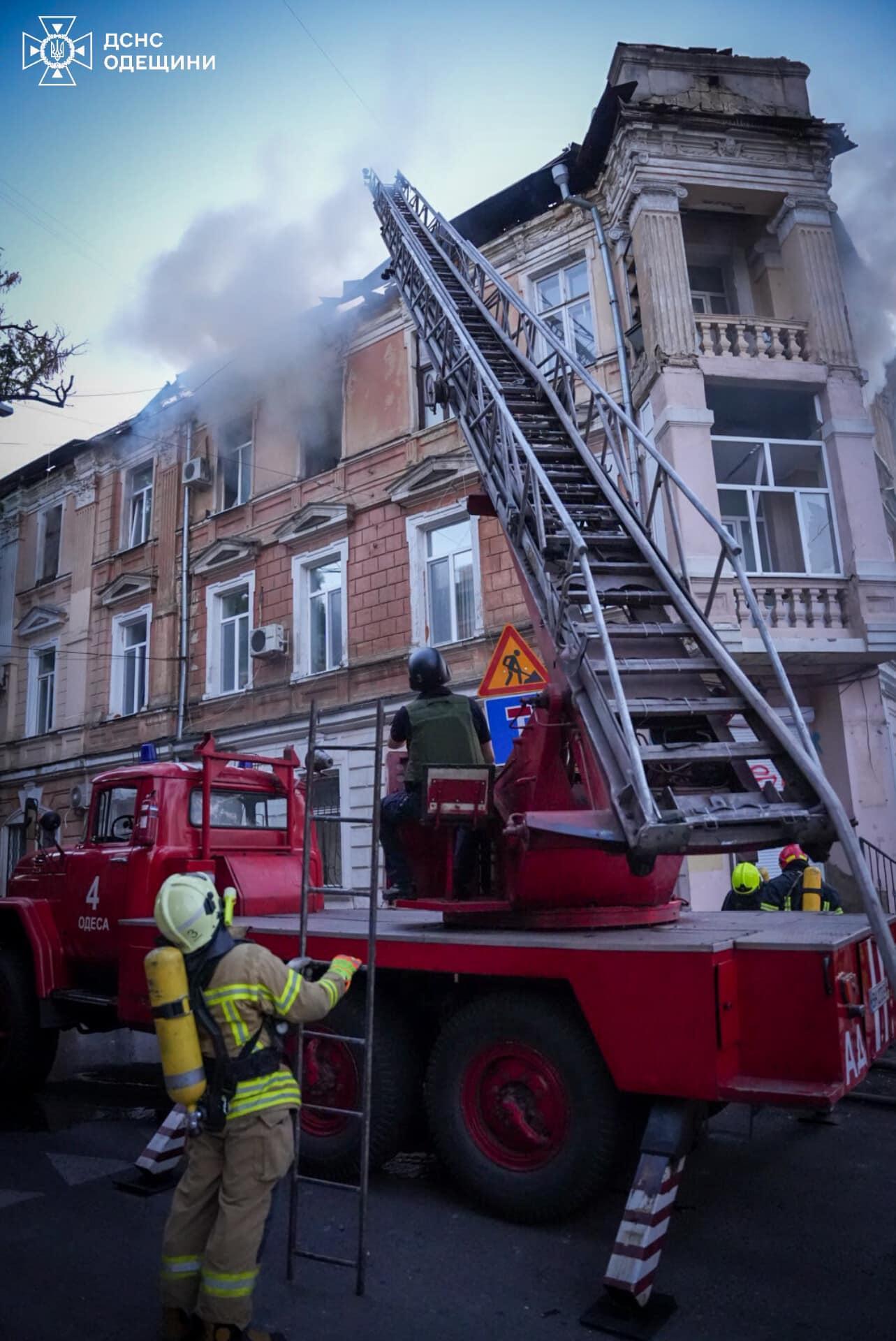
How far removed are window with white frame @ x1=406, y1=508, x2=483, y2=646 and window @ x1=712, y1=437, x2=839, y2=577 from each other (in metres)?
3.45

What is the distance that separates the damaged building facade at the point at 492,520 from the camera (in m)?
10.2

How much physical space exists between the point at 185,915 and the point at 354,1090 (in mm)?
2062

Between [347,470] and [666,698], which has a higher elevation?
[347,470]

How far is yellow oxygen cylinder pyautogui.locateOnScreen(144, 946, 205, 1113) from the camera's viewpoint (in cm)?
279

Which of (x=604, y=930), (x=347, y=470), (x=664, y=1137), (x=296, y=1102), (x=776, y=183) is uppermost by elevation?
(x=776, y=183)

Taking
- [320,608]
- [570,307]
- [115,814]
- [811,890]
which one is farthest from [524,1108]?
[570,307]

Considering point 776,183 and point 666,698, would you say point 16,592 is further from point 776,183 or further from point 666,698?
point 666,698

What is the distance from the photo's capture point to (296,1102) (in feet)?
9.71

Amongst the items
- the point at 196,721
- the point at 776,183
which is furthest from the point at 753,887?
the point at 196,721

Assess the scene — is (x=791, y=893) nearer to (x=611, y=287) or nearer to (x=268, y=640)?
(x=611, y=287)

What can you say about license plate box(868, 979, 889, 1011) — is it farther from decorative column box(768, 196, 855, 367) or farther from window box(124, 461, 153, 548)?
window box(124, 461, 153, 548)

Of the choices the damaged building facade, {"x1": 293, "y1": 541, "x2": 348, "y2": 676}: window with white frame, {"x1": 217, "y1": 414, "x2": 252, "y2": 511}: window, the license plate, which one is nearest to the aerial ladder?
the license plate

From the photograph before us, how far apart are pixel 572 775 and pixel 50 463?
18723 millimetres

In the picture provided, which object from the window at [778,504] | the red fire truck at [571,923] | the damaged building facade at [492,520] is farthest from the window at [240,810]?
the window at [778,504]
